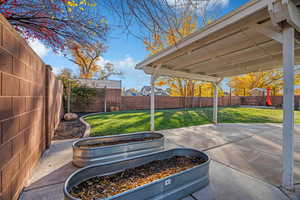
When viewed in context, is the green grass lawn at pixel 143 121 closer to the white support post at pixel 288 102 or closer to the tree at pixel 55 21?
the tree at pixel 55 21

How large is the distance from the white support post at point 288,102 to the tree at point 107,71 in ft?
61.0

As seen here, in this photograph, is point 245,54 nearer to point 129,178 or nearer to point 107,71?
point 129,178

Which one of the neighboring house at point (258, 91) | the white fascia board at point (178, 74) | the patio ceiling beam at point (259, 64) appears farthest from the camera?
the neighboring house at point (258, 91)

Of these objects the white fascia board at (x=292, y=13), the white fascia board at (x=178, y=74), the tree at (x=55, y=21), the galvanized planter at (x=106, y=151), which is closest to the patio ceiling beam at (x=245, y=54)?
the white fascia board at (x=178, y=74)

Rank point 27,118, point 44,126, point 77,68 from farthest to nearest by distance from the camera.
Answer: point 77,68 → point 44,126 → point 27,118

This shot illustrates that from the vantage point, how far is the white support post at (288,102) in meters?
1.67

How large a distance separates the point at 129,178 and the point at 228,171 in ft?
5.20

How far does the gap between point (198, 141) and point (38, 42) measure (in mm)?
5056

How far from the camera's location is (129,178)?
1678mm

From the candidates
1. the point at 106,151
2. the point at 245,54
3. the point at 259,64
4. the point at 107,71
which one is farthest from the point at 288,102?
the point at 107,71

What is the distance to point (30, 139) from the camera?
1.92 m

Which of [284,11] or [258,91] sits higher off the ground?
[284,11]

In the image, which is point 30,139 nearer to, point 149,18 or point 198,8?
point 149,18

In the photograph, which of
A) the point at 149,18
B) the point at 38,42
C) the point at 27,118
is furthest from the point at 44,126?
the point at 149,18
